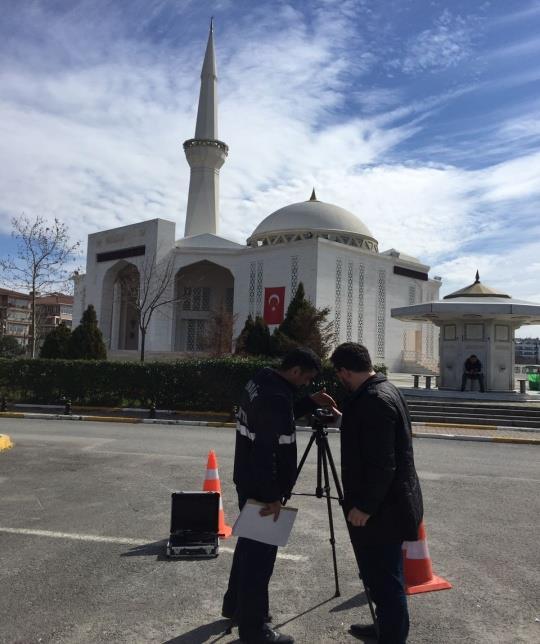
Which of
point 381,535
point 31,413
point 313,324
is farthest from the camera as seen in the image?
point 313,324

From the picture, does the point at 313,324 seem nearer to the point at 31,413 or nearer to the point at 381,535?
the point at 31,413

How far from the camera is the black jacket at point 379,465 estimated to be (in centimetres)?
283

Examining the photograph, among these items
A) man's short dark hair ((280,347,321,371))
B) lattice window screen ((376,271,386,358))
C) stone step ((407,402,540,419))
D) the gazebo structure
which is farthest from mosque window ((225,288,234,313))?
man's short dark hair ((280,347,321,371))

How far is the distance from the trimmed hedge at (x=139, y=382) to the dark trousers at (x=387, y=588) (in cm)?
1128

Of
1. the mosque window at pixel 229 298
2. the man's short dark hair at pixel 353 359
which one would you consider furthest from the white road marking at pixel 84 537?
the mosque window at pixel 229 298

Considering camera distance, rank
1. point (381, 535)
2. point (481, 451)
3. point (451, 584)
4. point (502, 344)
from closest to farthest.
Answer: point (381, 535)
point (451, 584)
point (481, 451)
point (502, 344)

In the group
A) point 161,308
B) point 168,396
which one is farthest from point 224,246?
point 168,396

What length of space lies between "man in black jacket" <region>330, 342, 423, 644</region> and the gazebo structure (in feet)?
53.8

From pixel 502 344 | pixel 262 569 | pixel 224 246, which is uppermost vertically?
pixel 224 246

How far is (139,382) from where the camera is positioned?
50.4ft

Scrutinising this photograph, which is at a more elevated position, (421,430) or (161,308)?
(161,308)

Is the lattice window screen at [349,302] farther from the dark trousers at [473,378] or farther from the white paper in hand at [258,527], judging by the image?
the white paper in hand at [258,527]

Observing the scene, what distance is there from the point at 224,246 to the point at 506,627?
39537mm

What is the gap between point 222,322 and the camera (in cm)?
3266
